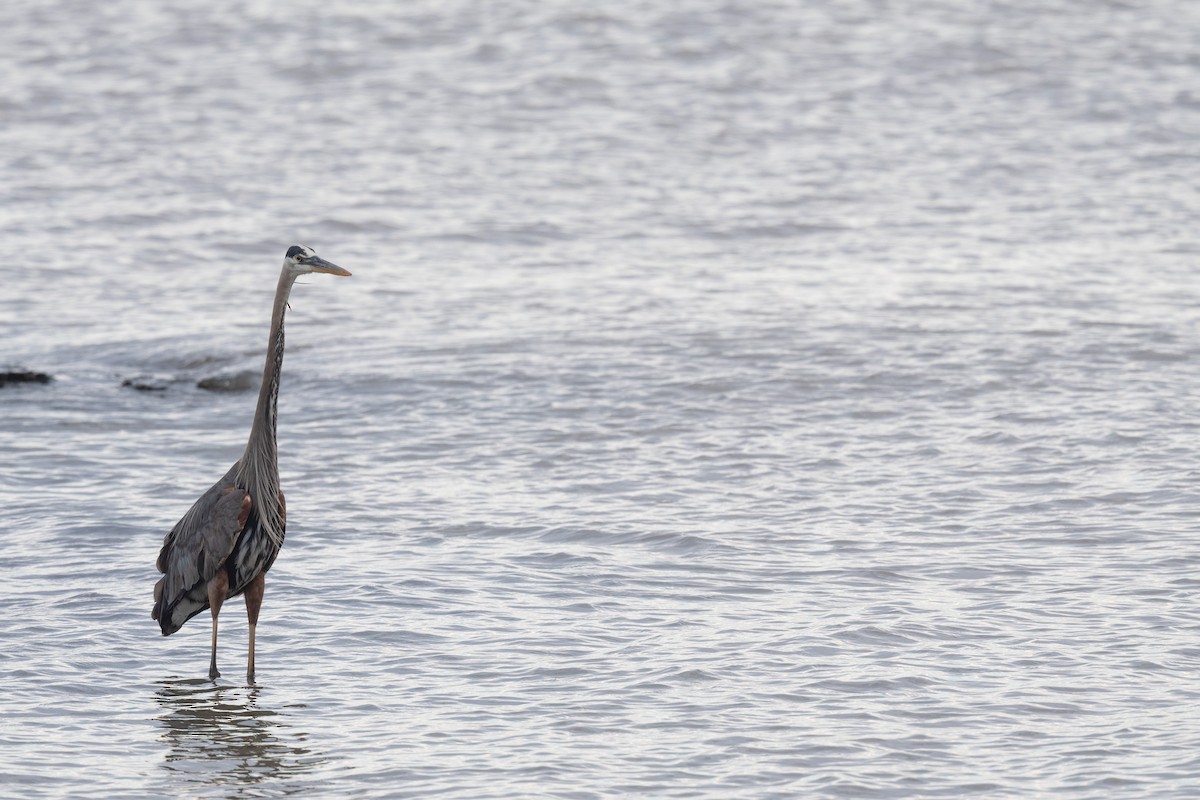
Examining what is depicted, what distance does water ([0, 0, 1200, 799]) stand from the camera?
6469 mm

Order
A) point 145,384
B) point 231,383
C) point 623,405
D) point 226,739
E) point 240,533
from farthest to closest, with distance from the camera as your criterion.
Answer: point 231,383 → point 145,384 → point 623,405 → point 240,533 → point 226,739

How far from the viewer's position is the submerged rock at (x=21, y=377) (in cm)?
1229

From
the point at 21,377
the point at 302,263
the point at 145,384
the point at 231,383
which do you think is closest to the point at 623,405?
the point at 231,383

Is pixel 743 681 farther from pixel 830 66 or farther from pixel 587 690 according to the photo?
pixel 830 66

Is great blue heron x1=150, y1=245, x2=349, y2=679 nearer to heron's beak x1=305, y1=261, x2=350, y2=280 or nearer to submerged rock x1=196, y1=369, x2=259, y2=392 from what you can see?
heron's beak x1=305, y1=261, x2=350, y2=280

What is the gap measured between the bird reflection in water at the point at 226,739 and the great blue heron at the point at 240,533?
17 centimetres

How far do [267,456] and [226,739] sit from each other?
1.24 m

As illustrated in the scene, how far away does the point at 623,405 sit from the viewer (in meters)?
11.7

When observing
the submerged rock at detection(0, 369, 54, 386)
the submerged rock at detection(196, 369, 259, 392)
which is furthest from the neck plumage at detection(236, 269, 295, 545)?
the submerged rock at detection(0, 369, 54, 386)

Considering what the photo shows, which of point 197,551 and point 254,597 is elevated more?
point 197,551

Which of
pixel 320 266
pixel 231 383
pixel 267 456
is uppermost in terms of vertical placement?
pixel 320 266

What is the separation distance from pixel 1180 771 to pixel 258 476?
12.2ft

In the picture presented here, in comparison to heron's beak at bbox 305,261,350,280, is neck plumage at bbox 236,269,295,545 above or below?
below

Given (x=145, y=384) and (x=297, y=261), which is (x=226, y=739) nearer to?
(x=297, y=261)
